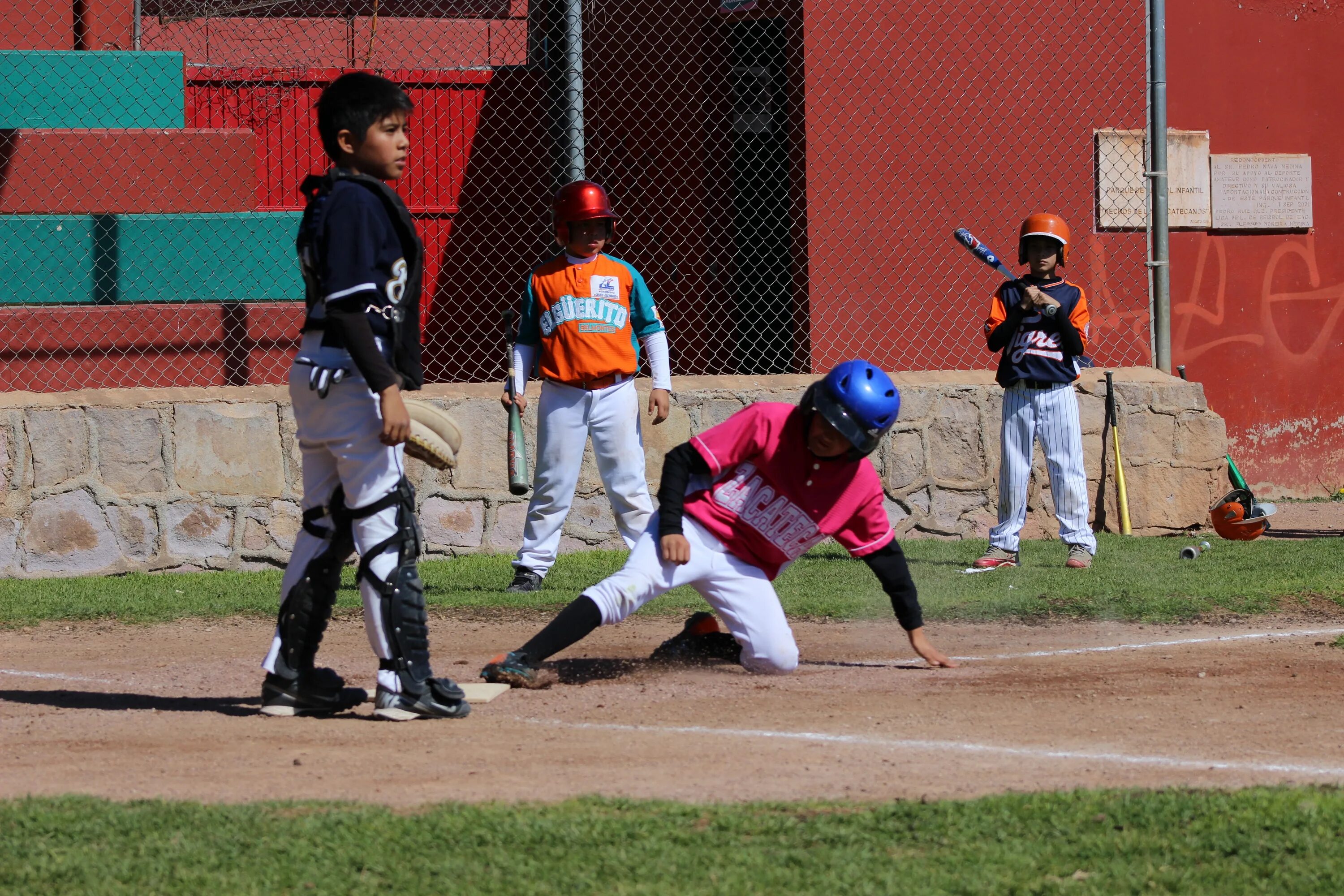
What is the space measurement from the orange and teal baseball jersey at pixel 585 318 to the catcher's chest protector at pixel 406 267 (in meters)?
2.78

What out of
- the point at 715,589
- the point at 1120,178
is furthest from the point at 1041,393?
→ the point at 715,589

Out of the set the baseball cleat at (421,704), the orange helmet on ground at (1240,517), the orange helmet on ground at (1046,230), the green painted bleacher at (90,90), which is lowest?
the baseball cleat at (421,704)

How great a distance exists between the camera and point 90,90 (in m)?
9.19

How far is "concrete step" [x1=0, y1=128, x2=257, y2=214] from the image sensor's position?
884cm

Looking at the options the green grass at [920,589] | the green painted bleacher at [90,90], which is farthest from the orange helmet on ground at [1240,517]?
the green painted bleacher at [90,90]

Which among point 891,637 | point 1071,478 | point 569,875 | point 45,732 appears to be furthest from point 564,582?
point 569,875

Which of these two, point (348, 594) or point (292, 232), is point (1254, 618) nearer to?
point (348, 594)

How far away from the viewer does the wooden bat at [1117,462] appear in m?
9.62

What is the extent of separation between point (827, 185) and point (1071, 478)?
2.80 meters

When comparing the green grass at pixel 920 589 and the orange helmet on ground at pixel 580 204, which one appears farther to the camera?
the orange helmet on ground at pixel 580 204

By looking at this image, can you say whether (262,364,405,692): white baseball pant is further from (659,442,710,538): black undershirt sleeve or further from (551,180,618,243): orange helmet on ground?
(551,180,618,243): orange helmet on ground

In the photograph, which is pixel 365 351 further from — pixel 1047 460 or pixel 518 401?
pixel 1047 460

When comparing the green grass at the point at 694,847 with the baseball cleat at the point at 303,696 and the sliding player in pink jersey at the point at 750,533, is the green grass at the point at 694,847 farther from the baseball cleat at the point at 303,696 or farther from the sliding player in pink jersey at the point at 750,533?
the sliding player in pink jersey at the point at 750,533

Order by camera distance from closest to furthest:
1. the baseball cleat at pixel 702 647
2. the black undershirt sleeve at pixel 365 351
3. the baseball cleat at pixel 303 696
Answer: the black undershirt sleeve at pixel 365 351 → the baseball cleat at pixel 303 696 → the baseball cleat at pixel 702 647
